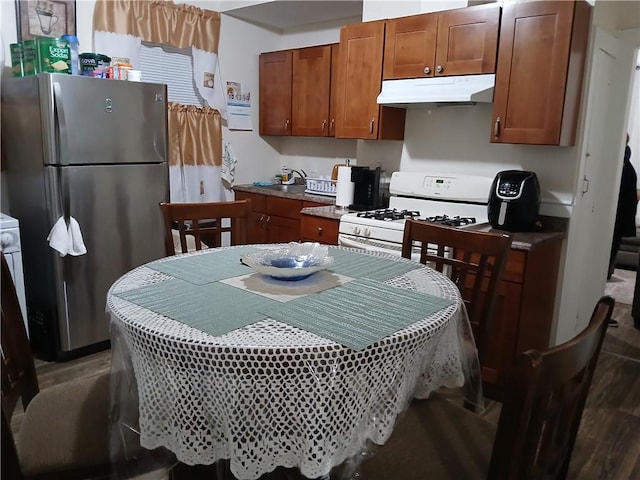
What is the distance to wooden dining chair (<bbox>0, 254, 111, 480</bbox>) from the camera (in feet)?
4.14

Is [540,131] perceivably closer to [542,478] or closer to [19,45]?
[542,478]

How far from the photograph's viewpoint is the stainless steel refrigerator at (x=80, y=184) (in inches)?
103

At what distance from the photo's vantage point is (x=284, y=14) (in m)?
4.07

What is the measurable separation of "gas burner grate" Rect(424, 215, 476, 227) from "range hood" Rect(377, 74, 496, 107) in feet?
2.12

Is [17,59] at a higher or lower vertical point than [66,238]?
higher

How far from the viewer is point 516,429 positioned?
2.57ft

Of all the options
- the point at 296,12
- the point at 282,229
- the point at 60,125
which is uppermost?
the point at 296,12

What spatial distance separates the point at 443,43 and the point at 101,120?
6.48 feet

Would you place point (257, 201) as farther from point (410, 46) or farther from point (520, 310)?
point (520, 310)

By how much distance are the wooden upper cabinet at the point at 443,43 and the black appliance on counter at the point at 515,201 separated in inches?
23.8

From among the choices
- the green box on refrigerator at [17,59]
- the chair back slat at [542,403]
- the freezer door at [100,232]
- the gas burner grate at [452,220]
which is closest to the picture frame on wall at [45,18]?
the green box on refrigerator at [17,59]

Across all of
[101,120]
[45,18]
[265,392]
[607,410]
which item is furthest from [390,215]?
[45,18]

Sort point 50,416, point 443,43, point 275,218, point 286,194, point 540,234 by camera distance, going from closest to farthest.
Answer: point 50,416, point 540,234, point 443,43, point 286,194, point 275,218

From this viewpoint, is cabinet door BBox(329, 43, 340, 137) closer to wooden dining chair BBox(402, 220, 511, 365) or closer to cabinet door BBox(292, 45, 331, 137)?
cabinet door BBox(292, 45, 331, 137)
